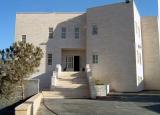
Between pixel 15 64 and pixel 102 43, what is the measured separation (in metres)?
12.3

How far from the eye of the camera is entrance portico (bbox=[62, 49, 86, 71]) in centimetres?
3284

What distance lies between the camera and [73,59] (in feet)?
108

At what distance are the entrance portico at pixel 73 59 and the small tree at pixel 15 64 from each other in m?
10.8

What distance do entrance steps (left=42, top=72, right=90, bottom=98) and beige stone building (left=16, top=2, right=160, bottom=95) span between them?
→ 2016mm

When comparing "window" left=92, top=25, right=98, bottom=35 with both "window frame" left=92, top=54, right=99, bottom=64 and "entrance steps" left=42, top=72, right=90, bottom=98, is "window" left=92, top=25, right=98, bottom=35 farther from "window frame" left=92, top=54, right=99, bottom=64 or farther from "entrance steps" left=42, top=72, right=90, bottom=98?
"entrance steps" left=42, top=72, right=90, bottom=98

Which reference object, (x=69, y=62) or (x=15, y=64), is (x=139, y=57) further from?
(x=15, y=64)

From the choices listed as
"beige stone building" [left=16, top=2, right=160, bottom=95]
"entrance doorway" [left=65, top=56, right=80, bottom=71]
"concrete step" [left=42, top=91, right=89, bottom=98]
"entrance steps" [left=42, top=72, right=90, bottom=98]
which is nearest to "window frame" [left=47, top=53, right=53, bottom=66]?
"beige stone building" [left=16, top=2, right=160, bottom=95]

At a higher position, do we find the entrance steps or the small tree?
the small tree

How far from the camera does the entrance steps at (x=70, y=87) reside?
912 inches

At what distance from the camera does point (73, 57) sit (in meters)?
33.1

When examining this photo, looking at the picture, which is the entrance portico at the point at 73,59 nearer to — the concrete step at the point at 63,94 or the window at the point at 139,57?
the window at the point at 139,57

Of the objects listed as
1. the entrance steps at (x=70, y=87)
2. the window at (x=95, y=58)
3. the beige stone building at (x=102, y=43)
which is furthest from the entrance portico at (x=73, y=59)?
the entrance steps at (x=70, y=87)

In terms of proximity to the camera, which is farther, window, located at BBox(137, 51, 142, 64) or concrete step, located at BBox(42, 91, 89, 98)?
window, located at BBox(137, 51, 142, 64)

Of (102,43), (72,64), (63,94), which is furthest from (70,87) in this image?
(72,64)
